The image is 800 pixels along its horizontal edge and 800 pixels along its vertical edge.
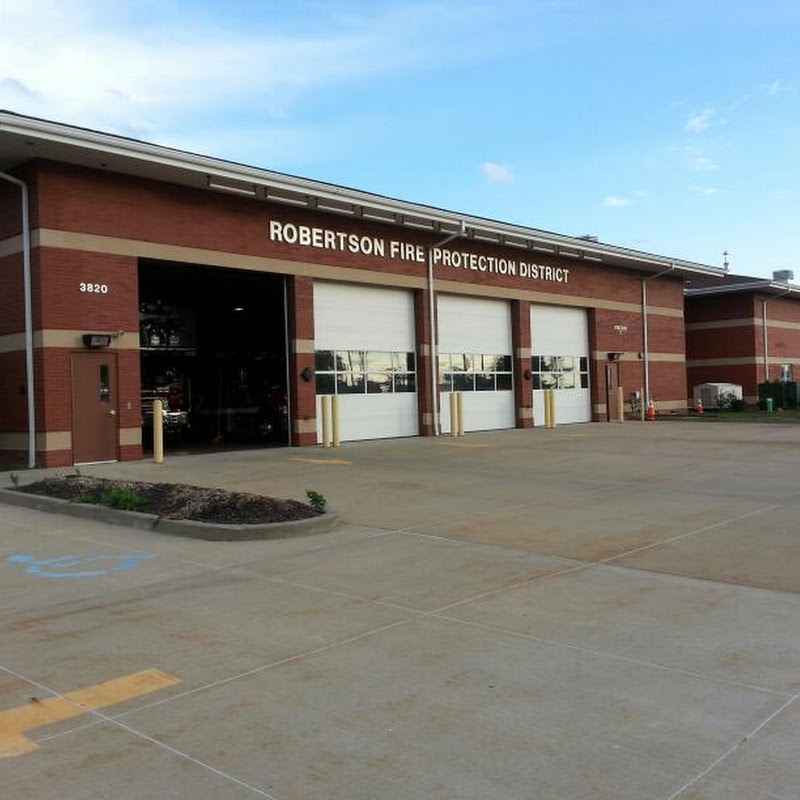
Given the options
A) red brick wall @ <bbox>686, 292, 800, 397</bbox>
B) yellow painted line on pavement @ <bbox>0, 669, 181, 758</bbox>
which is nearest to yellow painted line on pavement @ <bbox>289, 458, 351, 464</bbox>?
yellow painted line on pavement @ <bbox>0, 669, 181, 758</bbox>

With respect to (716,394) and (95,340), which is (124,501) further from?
(716,394)

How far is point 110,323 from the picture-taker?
17547mm

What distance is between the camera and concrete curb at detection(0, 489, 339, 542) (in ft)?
30.6

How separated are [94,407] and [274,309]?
414 inches

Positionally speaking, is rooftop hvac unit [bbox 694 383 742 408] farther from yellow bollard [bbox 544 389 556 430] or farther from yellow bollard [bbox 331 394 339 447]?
yellow bollard [bbox 331 394 339 447]

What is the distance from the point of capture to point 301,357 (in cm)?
2141

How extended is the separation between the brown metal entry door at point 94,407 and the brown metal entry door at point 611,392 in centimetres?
2008

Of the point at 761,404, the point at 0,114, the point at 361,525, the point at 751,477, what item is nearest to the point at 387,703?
the point at 361,525

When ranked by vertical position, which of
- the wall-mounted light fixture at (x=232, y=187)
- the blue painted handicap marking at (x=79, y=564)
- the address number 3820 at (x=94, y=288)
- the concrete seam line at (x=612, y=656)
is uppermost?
the wall-mounted light fixture at (x=232, y=187)

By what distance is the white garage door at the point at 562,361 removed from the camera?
96.0 ft

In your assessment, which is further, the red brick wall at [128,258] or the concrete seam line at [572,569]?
the red brick wall at [128,258]

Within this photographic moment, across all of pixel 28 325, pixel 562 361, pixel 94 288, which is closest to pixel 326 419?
pixel 94 288

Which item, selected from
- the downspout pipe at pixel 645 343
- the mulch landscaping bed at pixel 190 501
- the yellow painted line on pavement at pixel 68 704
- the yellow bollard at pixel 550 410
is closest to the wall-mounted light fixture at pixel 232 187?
the mulch landscaping bed at pixel 190 501

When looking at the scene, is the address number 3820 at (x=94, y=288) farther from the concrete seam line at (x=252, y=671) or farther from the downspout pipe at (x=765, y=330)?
the downspout pipe at (x=765, y=330)
